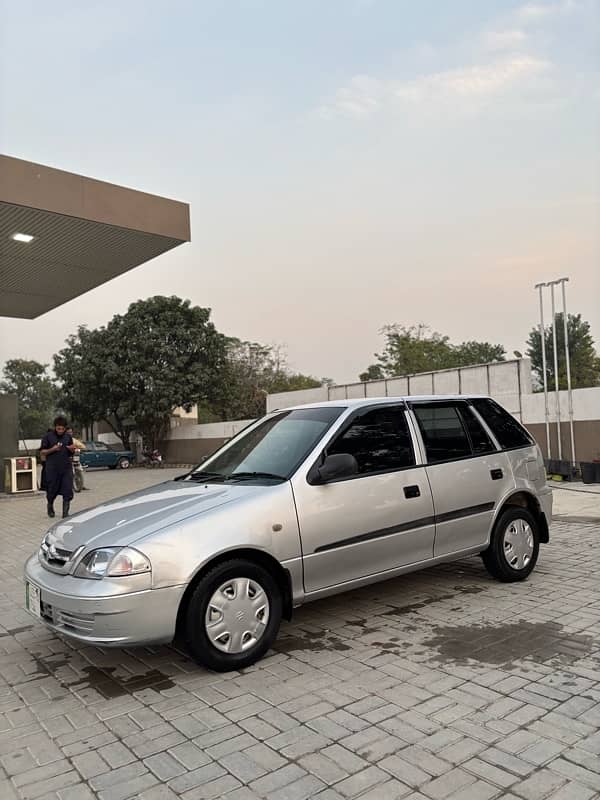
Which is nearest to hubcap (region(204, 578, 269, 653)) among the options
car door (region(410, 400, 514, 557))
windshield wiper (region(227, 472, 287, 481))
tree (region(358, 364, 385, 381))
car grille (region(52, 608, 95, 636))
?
car grille (region(52, 608, 95, 636))

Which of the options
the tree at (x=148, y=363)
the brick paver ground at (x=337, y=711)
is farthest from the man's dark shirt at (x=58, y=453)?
the tree at (x=148, y=363)

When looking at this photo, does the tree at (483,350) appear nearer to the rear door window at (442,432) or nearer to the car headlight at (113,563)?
the rear door window at (442,432)

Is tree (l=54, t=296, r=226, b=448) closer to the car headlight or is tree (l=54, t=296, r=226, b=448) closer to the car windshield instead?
the car windshield

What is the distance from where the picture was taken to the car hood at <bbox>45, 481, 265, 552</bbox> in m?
3.77

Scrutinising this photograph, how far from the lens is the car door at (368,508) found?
13.7 ft

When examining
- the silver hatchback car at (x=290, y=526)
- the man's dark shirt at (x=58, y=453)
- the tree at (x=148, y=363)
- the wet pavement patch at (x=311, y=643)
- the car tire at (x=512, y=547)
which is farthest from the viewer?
the tree at (x=148, y=363)

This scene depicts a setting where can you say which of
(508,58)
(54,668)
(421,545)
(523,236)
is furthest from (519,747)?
(523,236)

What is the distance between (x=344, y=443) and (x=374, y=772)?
2352 millimetres

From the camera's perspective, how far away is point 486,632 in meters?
4.30

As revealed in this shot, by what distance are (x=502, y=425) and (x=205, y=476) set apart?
2799mm

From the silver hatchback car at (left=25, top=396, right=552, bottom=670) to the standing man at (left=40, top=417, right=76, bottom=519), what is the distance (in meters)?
5.86

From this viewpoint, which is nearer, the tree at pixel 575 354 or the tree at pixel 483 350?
the tree at pixel 575 354

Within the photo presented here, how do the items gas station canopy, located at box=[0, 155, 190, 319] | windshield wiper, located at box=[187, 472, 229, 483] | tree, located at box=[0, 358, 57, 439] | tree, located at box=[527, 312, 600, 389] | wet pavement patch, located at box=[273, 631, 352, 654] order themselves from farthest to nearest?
tree, located at box=[0, 358, 57, 439] → tree, located at box=[527, 312, 600, 389] → gas station canopy, located at box=[0, 155, 190, 319] → windshield wiper, located at box=[187, 472, 229, 483] → wet pavement patch, located at box=[273, 631, 352, 654]

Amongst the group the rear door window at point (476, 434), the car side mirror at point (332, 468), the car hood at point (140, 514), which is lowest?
the car hood at point (140, 514)
